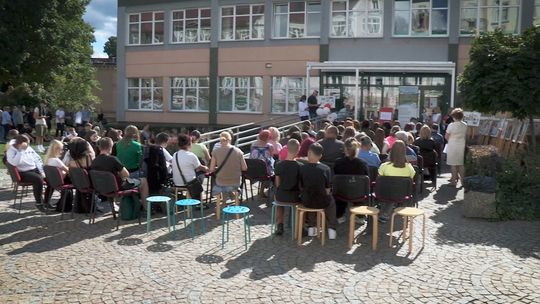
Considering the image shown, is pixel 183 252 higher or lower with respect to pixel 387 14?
lower

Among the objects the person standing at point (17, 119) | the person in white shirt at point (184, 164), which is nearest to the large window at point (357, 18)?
the person standing at point (17, 119)

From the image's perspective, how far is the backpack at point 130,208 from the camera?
31.1 ft

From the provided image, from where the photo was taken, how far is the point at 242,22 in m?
28.5

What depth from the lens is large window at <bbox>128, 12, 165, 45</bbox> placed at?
31016 millimetres

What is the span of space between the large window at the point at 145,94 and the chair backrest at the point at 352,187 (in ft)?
78.7

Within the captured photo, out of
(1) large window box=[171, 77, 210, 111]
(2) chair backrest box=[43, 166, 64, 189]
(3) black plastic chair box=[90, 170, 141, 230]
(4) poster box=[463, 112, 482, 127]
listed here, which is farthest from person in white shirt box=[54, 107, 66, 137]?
(3) black plastic chair box=[90, 170, 141, 230]

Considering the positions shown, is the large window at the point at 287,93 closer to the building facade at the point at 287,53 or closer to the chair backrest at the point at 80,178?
the building facade at the point at 287,53

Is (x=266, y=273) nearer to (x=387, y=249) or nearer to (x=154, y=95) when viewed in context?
(x=387, y=249)

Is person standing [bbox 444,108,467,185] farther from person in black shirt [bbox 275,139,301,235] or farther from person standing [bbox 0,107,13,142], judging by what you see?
person standing [bbox 0,107,13,142]

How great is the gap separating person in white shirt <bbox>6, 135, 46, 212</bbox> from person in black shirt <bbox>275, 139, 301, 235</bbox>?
15.5ft

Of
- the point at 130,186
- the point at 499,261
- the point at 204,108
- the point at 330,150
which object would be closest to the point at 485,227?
the point at 499,261

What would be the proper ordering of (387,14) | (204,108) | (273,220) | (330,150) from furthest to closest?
1. (204,108)
2. (387,14)
3. (330,150)
4. (273,220)

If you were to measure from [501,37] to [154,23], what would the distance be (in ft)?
71.3

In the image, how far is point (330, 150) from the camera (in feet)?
33.8
